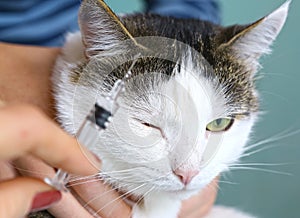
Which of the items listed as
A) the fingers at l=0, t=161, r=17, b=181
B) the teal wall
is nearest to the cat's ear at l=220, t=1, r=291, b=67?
the fingers at l=0, t=161, r=17, b=181

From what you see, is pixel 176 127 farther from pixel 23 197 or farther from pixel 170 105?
pixel 23 197

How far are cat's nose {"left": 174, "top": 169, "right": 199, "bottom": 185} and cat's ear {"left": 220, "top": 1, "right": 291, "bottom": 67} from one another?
0.65 ft

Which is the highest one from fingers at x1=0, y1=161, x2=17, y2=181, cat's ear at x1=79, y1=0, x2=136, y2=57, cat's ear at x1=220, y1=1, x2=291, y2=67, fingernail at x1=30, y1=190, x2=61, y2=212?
cat's ear at x1=220, y1=1, x2=291, y2=67

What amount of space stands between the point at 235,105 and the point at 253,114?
0.26ft

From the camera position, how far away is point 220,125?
2.60 feet

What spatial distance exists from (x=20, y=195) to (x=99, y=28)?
0.32 metres

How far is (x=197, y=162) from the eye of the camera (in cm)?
72

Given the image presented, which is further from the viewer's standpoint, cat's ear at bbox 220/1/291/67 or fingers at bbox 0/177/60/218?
cat's ear at bbox 220/1/291/67

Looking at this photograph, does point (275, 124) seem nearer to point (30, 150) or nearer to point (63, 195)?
point (63, 195)

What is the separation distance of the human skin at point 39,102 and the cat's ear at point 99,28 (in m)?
0.12

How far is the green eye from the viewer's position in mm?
768

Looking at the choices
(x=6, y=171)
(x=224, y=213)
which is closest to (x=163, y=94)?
(x=6, y=171)

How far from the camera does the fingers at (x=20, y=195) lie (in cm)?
43

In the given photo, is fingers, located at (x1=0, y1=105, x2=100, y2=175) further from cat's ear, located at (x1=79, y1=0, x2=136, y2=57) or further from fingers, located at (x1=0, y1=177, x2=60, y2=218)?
cat's ear, located at (x1=79, y1=0, x2=136, y2=57)
